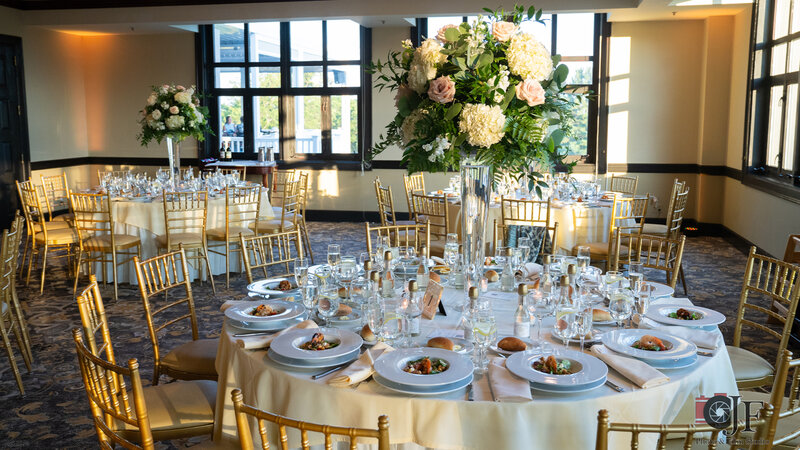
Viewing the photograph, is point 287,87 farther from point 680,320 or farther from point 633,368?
point 633,368

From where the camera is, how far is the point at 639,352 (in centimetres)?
252

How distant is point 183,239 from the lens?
6.82 meters

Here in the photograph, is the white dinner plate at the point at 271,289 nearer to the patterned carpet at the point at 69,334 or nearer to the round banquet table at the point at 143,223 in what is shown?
the patterned carpet at the point at 69,334

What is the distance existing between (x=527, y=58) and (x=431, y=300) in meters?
1.11

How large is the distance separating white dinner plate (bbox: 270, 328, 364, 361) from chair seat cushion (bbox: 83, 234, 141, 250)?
4.55m

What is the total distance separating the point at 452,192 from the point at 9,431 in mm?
4927

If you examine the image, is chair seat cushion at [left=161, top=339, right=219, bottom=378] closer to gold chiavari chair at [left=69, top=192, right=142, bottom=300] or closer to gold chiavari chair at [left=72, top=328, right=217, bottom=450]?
gold chiavari chair at [left=72, top=328, right=217, bottom=450]

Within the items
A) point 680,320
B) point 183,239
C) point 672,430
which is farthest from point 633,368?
point 183,239

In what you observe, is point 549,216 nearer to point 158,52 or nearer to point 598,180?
point 598,180

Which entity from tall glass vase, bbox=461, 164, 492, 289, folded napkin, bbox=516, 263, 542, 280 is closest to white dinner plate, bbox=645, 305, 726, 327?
folded napkin, bbox=516, 263, 542, 280

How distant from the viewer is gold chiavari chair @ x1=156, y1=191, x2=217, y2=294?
6770 millimetres

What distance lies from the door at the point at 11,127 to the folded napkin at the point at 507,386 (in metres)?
10.2

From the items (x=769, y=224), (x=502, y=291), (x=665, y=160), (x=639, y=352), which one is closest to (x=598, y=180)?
(x=665, y=160)

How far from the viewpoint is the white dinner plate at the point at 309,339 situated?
2492 millimetres
